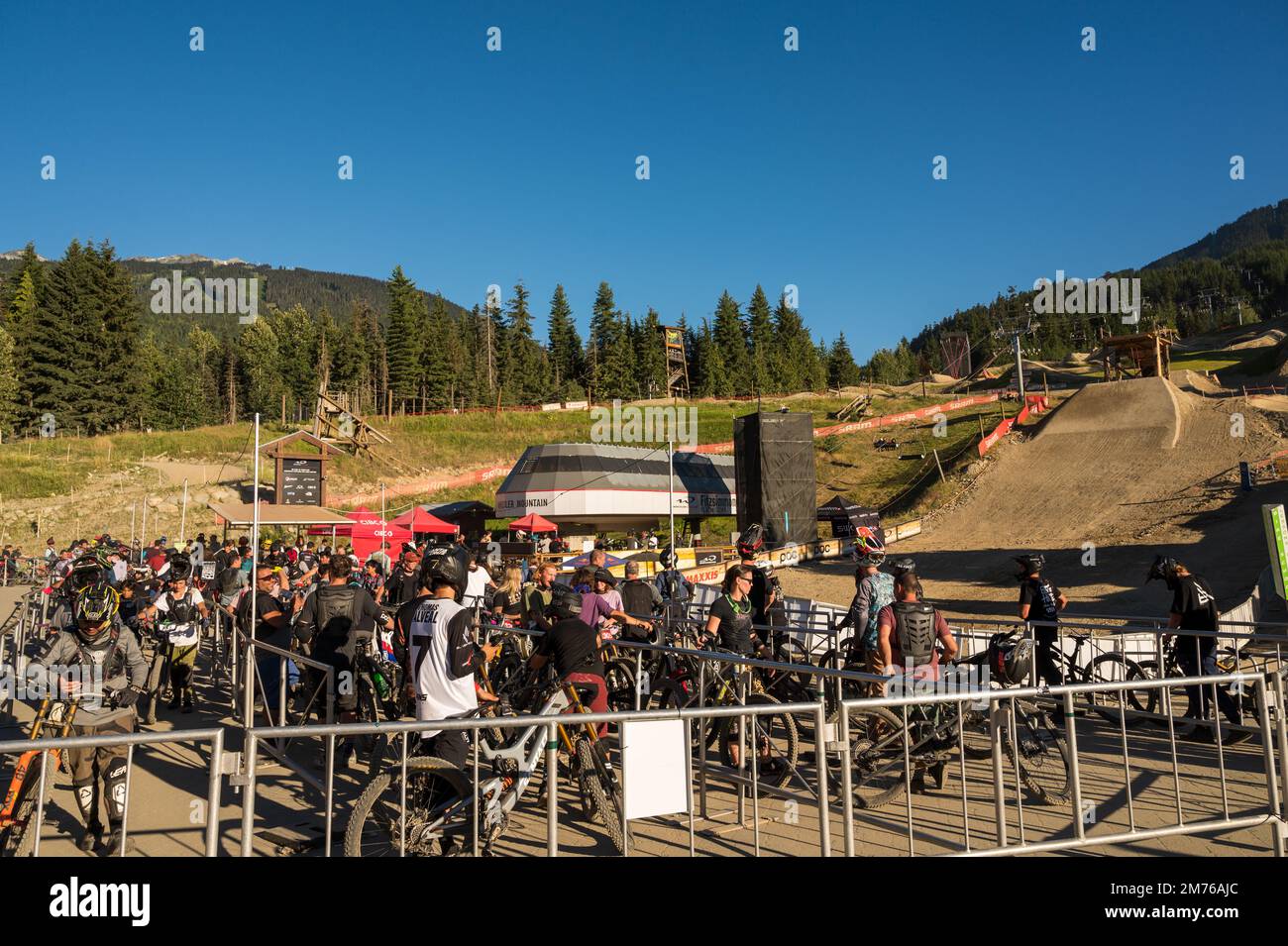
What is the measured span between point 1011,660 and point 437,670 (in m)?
5.51

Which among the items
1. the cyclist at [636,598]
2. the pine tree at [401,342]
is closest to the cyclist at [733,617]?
the cyclist at [636,598]

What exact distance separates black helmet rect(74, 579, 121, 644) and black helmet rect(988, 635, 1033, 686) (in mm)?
7635

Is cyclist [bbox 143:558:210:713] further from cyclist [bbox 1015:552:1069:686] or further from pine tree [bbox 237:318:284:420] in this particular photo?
pine tree [bbox 237:318:284:420]

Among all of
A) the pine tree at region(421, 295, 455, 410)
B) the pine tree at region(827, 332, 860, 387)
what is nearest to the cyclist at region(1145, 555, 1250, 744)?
the pine tree at region(421, 295, 455, 410)

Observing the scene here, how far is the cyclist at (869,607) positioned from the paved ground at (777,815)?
1121 millimetres

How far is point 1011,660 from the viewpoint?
8070 millimetres

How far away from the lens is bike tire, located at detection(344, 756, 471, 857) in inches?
195

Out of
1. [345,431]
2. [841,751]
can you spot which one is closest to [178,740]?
[841,751]

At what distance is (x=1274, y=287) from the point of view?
618ft

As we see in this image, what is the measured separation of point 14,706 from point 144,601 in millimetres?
2017

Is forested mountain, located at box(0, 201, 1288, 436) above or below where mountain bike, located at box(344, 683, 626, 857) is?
above

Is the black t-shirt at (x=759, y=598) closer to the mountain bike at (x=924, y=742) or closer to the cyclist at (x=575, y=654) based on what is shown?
the mountain bike at (x=924, y=742)

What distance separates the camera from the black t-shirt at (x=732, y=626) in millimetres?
8305

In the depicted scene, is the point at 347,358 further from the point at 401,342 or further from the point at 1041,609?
the point at 1041,609
